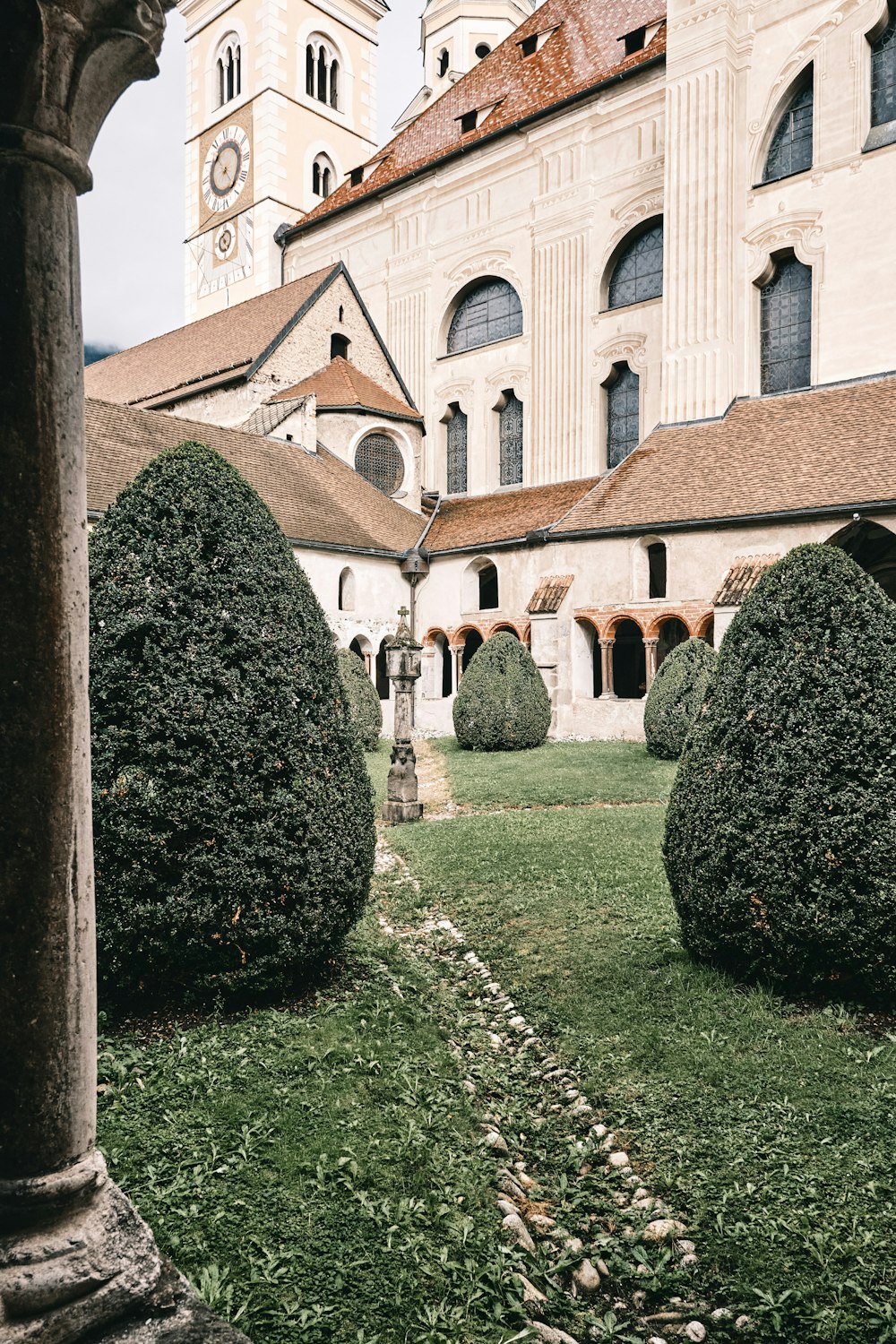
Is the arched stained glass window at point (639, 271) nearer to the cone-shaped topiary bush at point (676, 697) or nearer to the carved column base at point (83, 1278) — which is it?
the cone-shaped topiary bush at point (676, 697)

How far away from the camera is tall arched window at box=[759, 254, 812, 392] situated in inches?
806

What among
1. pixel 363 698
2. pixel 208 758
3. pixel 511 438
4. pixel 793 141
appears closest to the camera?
pixel 208 758

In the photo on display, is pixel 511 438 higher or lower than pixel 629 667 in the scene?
higher

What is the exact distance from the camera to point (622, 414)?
79.0 feet

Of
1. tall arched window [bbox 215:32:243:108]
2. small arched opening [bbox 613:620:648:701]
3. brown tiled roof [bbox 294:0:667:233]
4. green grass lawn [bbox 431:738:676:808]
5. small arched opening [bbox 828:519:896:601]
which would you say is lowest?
green grass lawn [bbox 431:738:676:808]

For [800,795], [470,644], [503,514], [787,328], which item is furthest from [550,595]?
[800,795]

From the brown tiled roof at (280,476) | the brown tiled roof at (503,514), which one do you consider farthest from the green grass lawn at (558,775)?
the brown tiled roof at (280,476)

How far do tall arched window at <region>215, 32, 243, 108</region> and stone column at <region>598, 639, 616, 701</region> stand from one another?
33.5 m

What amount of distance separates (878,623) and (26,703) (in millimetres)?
4339

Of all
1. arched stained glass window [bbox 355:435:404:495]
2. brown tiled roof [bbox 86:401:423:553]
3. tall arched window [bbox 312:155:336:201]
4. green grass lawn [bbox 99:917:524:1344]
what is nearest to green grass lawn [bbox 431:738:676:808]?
brown tiled roof [bbox 86:401:423:553]

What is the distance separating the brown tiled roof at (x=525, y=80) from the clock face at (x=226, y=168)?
7.53 meters

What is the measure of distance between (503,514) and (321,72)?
28798mm

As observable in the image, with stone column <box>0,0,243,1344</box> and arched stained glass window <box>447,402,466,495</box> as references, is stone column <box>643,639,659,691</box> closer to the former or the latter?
arched stained glass window <box>447,402,466,495</box>

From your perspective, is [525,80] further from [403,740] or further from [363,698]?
[403,740]
